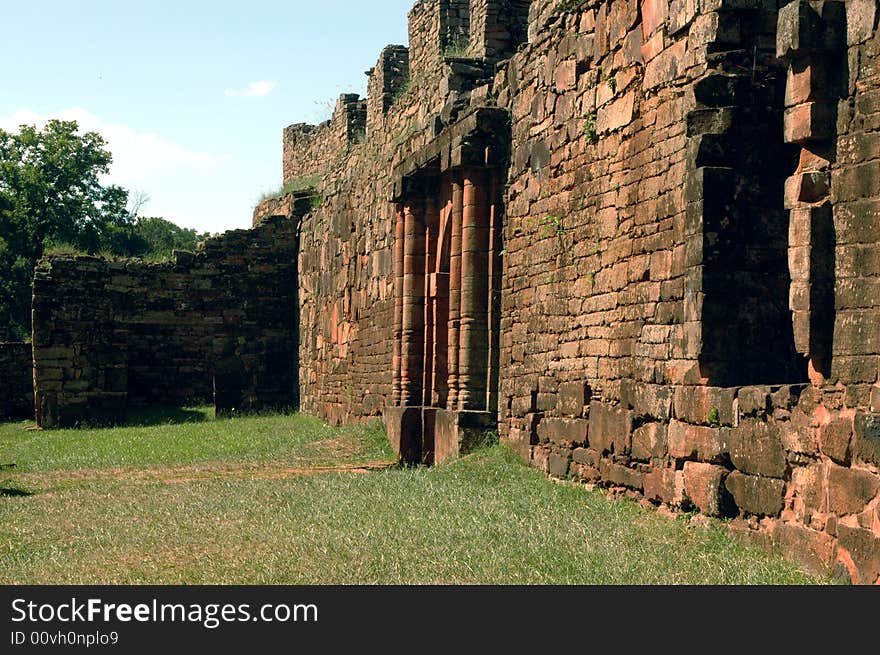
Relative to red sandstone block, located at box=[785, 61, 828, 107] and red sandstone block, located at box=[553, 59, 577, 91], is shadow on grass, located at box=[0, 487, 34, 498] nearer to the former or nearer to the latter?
red sandstone block, located at box=[553, 59, 577, 91]

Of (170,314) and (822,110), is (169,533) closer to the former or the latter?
(822,110)

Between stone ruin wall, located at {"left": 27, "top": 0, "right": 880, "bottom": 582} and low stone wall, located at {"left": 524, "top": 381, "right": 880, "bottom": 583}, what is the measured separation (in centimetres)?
2

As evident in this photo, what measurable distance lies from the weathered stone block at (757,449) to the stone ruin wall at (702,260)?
0.01 meters

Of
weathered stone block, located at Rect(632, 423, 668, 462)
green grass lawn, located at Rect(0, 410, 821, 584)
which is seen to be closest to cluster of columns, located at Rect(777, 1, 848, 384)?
green grass lawn, located at Rect(0, 410, 821, 584)

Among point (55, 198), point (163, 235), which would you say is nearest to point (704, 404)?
point (55, 198)

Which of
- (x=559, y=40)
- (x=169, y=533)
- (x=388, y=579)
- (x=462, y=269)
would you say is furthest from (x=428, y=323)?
(x=388, y=579)

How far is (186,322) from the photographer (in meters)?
25.6

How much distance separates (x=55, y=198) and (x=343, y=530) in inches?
1483

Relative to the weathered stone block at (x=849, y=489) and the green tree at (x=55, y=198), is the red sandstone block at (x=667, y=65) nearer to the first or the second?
the weathered stone block at (x=849, y=489)

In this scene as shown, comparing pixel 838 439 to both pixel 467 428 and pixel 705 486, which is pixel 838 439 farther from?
pixel 467 428

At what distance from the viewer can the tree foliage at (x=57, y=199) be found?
42094mm

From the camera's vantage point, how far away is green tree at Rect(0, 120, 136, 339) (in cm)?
4203

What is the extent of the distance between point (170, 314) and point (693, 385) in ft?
60.3

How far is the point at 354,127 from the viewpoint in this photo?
25.5 metres
